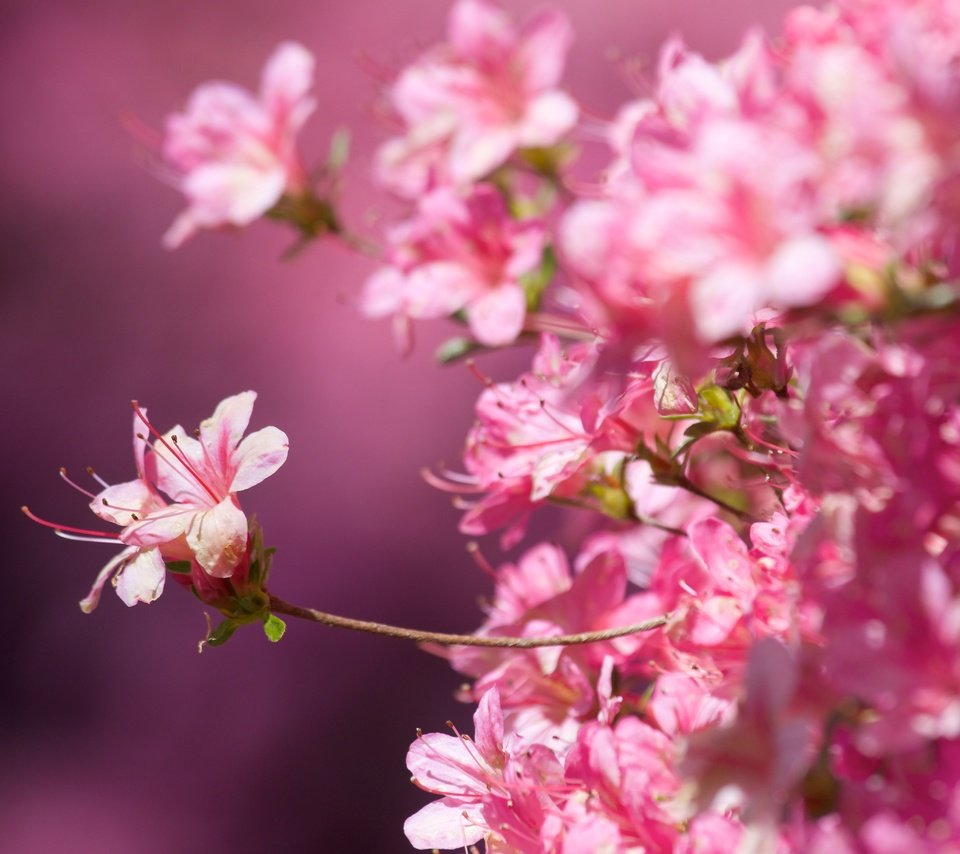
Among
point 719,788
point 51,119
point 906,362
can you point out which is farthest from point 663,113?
point 51,119

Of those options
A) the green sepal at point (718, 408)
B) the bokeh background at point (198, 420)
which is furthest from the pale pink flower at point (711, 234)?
the bokeh background at point (198, 420)

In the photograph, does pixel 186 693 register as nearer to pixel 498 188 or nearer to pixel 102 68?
pixel 102 68

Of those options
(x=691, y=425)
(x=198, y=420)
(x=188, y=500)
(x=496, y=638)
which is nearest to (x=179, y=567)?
(x=188, y=500)

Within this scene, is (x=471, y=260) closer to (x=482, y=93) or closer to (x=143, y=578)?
(x=482, y=93)

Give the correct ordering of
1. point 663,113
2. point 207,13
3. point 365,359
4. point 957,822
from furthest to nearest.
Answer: point 207,13 < point 365,359 < point 663,113 < point 957,822

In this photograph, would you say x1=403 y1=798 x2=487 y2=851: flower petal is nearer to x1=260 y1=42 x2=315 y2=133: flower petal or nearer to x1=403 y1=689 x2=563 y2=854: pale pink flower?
x1=403 y1=689 x2=563 y2=854: pale pink flower

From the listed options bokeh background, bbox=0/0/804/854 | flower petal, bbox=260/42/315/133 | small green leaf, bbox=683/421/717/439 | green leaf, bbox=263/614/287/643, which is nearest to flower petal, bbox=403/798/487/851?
green leaf, bbox=263/614/287/643
